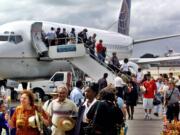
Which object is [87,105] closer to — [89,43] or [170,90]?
[170,90]

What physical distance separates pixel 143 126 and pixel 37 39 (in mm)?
12188

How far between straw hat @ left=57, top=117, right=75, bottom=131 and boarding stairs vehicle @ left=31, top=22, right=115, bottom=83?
18.1 metres

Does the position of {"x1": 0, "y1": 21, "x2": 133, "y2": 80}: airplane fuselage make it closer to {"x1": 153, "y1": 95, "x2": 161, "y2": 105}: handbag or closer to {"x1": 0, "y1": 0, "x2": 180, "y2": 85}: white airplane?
{"x1": 0, "y1": 0, "x2": 180, "y2": 85}: white airplane

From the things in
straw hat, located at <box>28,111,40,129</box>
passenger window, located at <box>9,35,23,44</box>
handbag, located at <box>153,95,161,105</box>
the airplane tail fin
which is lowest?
handbag, located at <box>153,95,161,105</box>

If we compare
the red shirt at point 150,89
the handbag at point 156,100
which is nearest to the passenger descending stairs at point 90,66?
the handbag at point 156,100

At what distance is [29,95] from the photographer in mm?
7125

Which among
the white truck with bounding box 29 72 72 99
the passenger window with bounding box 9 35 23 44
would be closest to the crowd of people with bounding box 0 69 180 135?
the white truck with bounding box 29 72 72 99

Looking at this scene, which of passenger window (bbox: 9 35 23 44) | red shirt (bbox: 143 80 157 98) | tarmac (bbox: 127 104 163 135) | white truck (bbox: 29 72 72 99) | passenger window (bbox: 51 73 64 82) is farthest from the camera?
passenger window (bbox: 51 73 64 82)

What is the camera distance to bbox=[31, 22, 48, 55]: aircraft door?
26062 mm

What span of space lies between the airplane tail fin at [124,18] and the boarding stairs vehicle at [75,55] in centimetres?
2256

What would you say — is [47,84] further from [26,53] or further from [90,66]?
[90,66]

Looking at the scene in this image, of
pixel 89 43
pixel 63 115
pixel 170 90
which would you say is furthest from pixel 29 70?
pixel 63 115

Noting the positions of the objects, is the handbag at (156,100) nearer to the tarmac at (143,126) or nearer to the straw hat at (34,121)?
the tarmac at (143,126)

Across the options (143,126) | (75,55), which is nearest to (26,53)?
(75,55)
